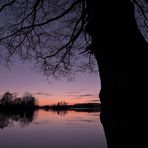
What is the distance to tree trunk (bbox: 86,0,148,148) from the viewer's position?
274 cm

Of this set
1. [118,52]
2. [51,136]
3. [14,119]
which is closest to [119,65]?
[118,52]

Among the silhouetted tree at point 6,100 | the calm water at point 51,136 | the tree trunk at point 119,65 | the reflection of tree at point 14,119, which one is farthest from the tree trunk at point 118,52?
the silhouetted tree at point 6,100

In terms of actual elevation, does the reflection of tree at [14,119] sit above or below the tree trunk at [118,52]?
below

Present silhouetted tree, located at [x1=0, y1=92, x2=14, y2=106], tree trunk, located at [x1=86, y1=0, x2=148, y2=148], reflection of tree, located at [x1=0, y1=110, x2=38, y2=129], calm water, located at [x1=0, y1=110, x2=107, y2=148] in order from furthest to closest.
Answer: silhouetted tree, located at [x1=0, y1=92, x2=14, y2=106] → reflection of tree, located at [x1=0, y1=110, x2=38, y2=129] → calm water, located at [x1=0, y1=110, x2=107, y2=148] → tree trunk, located at [x1=86, y1=0, x2=148, y2=148]

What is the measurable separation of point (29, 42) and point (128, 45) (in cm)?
365

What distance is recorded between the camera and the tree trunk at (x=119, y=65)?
2.74 m

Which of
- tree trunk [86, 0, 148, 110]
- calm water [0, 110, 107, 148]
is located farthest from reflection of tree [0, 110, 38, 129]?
tree trunk [86, 0, 148, 110]

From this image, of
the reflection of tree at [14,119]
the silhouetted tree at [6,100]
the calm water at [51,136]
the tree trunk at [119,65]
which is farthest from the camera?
the silhouetted tree at [6,100]

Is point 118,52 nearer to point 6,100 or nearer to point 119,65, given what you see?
point 119,65

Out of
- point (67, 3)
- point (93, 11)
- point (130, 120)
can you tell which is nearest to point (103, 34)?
point (93, 11)

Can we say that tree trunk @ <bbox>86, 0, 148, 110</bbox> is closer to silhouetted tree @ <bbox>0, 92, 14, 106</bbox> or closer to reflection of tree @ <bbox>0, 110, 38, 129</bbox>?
reflection of tree @ <bbox>0, 110, 38, 129</bbox>

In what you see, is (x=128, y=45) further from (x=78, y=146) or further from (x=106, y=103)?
(x=78, y=146)

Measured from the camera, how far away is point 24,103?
12512 cm

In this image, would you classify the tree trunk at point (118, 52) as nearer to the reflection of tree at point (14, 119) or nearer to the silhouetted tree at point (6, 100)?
the reflection of tree at point (14, 119)
